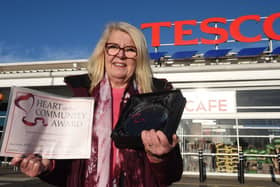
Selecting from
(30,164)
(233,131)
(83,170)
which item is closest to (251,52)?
(233,131)

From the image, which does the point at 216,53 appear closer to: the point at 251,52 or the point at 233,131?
the point at 251,52

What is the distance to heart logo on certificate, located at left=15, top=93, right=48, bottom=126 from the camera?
1.42 meters

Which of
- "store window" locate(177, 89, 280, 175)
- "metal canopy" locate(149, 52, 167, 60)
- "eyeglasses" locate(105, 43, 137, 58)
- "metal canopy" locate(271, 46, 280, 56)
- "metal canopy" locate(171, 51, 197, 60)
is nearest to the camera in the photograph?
"eyeglasses" locate(105, 43, 137, 58)

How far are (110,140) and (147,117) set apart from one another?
312 mm

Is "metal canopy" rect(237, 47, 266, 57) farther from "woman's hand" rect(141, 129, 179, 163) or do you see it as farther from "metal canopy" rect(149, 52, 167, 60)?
"woman's hand" rect(141, 129, 179, 163)

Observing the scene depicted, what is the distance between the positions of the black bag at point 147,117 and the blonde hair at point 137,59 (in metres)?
0.27

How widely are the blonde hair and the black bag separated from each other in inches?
10.6

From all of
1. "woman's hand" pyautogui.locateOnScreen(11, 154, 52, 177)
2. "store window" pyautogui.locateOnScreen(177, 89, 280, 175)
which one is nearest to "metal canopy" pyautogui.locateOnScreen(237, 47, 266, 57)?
"store window" pyautogui.locateOnScreen(177, 89, 280, 175)

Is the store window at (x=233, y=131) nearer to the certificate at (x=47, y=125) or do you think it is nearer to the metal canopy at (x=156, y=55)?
the metal canopy at (x=156, y=55)

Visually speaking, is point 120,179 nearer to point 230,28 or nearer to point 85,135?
point 85,135

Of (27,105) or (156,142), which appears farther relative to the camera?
(27,105)

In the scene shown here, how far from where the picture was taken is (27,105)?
1.45 metres

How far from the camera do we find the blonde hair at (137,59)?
1.73m

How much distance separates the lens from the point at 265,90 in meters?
11.6
